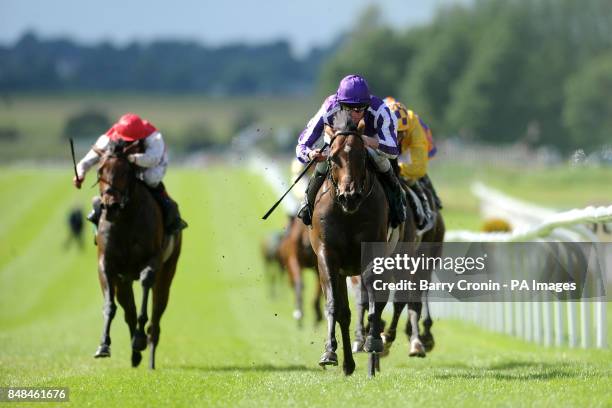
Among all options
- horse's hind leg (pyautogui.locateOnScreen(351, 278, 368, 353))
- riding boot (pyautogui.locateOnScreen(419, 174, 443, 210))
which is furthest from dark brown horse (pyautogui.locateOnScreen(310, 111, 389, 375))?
riding boot (pyautogui.locateOnScreen(419, 174, 443, 210))

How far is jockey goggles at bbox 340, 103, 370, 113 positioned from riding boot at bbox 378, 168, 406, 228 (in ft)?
1.71

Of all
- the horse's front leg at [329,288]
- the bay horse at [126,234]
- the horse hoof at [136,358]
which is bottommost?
the horse hoof at [136,358]

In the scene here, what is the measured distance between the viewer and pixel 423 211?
12148 mm

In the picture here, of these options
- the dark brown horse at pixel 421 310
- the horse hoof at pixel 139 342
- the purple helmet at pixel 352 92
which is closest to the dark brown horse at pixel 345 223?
the purple helmet at pixel 352 92

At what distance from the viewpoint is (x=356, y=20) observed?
133750 millimetres

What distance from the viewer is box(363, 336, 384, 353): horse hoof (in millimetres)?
10086

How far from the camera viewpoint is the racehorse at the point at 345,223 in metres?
10.0

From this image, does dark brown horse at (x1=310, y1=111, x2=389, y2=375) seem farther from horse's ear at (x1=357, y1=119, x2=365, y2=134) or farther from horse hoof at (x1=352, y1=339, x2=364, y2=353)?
horse hoof at (x1=352, y1=339, x2=364, y2=353)

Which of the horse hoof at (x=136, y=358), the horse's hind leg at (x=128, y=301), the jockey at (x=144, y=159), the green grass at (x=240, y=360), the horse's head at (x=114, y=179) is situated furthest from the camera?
the horse's hind leg at (x=128, y=301)

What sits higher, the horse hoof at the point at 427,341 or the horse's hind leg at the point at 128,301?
the horse's hind leg at the point at 128,301

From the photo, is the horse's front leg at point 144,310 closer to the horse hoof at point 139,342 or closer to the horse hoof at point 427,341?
the horse hoof at point 139,342

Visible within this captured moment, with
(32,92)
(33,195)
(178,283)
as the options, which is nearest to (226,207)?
(33,195)

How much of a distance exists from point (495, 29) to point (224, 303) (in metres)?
79.6

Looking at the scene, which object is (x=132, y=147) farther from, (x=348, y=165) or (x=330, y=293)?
(x=348, y=165)
